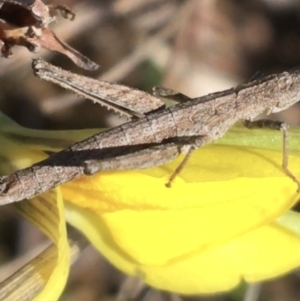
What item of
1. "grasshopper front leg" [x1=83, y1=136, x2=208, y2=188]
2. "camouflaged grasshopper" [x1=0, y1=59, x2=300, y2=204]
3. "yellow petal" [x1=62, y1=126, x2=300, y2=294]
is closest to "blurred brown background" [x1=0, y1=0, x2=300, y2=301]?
"camouflaged grasshopper" [x1=0, y1=59, x2=300, y2=204]

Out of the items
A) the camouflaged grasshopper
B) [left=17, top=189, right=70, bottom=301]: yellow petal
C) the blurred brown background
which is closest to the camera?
Result: [left=17, top=189, right=70, bottom=301]: yellow petal

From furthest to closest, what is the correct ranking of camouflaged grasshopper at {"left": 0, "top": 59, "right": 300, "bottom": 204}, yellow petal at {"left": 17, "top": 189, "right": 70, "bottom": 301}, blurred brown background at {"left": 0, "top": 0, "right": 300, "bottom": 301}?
blurred brown background at {"left": 0, "top": 0, "right": 300, "bottom": 301}, camouflaged grasshopper at {"left": 0, "top": 59, "right": 300, "bottom": 204}, yellow petal at {"left": 17, "top": 189, "right": 70, "bottom": 301}

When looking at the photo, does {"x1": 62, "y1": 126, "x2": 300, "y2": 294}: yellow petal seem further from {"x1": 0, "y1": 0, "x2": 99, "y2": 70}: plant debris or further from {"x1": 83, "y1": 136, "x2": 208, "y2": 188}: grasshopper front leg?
{"x1": 0, "y1": 0, "x2": 99, "y2": 70}: plant debris

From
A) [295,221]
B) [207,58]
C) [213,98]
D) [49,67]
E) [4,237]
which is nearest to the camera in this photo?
[295,221]

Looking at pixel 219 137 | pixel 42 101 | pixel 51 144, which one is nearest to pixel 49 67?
pixel 51 144

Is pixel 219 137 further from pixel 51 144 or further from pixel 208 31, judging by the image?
pixel 208 31

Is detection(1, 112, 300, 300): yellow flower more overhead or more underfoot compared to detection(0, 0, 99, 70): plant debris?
more underfoot
